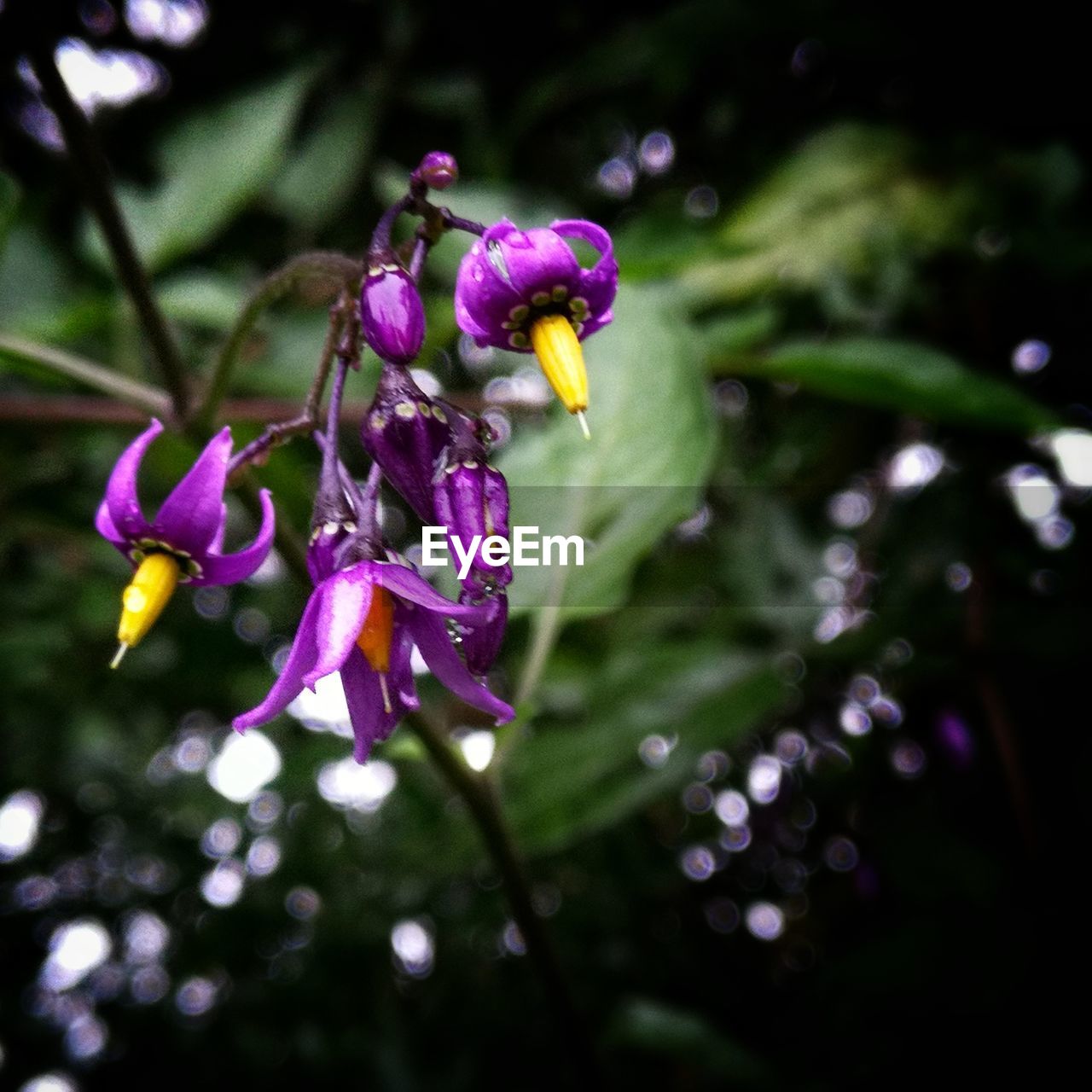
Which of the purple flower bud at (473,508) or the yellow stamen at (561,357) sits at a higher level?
the yellow stamen at (561,357)

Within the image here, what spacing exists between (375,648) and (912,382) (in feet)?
2.44

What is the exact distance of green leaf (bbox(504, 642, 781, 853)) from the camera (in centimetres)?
124

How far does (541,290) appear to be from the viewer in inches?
26.1

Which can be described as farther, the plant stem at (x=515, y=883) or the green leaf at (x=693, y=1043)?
the green leaf at (x=693, y=1043)

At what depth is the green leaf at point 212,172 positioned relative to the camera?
1499mm

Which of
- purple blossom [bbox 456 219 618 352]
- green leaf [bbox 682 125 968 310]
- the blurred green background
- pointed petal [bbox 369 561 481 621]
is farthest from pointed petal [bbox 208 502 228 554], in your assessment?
green leaf [bbox 682 125 968 310]

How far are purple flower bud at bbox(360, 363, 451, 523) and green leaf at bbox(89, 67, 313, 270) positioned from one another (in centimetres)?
101

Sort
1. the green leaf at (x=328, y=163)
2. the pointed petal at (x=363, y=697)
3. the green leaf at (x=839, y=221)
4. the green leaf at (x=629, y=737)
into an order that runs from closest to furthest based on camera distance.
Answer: the pointed petal at (x=363, y=697) < the green leaf at (x=629, y=737) < the green leaf at (x=839, y=221) < the green leaf at (x=328, y=163)

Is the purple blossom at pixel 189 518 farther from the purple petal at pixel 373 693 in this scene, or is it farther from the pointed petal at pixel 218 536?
the purple petal at pixel 373 693

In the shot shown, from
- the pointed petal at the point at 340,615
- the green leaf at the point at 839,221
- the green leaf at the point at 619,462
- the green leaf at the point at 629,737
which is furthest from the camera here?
the green leaf at the point at 839,221

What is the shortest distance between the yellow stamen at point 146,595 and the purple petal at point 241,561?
0.08 ft

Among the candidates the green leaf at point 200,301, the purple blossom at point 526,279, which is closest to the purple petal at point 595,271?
the purple blossom at point 526,279

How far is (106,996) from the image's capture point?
2.37 m

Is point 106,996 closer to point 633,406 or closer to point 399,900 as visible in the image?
point 399,900
